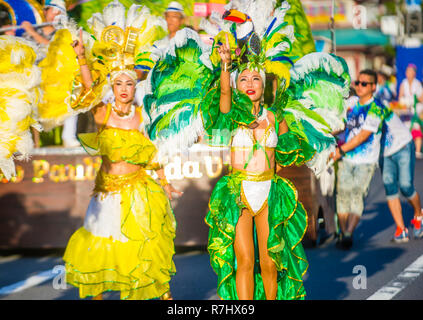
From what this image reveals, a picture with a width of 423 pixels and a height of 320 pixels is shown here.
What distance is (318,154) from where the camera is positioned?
545cm

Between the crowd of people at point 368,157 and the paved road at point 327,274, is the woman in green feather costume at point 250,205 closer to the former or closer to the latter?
the paved road at point 327,274

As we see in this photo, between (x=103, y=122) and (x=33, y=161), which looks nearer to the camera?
(x=103, y=122)

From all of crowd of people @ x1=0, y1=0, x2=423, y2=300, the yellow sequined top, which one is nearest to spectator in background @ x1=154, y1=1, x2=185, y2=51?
crowd of people @ x1=0, y1=0, x2=423, y2=300

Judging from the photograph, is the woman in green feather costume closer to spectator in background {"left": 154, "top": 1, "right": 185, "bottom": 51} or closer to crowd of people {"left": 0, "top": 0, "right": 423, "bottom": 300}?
crowd of people {"left": 0, "top": 0, "right": 423, "bottom": 300}

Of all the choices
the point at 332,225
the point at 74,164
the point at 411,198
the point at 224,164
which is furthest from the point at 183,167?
the point at 411,198

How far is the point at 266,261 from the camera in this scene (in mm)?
5086

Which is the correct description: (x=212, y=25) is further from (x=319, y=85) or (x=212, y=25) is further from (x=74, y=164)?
(x=74, y=164)

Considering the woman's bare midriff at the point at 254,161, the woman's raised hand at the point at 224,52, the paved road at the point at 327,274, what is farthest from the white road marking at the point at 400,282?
the woman's raised hand at the point at 224,52

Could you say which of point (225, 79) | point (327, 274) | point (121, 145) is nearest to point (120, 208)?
point (121, 145)

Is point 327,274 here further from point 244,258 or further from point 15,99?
point 15,99

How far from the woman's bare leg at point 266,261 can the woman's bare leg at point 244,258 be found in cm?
8

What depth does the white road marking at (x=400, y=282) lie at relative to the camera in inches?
239

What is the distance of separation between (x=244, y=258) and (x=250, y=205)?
1.20ft

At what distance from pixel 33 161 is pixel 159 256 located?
3.04 meters
